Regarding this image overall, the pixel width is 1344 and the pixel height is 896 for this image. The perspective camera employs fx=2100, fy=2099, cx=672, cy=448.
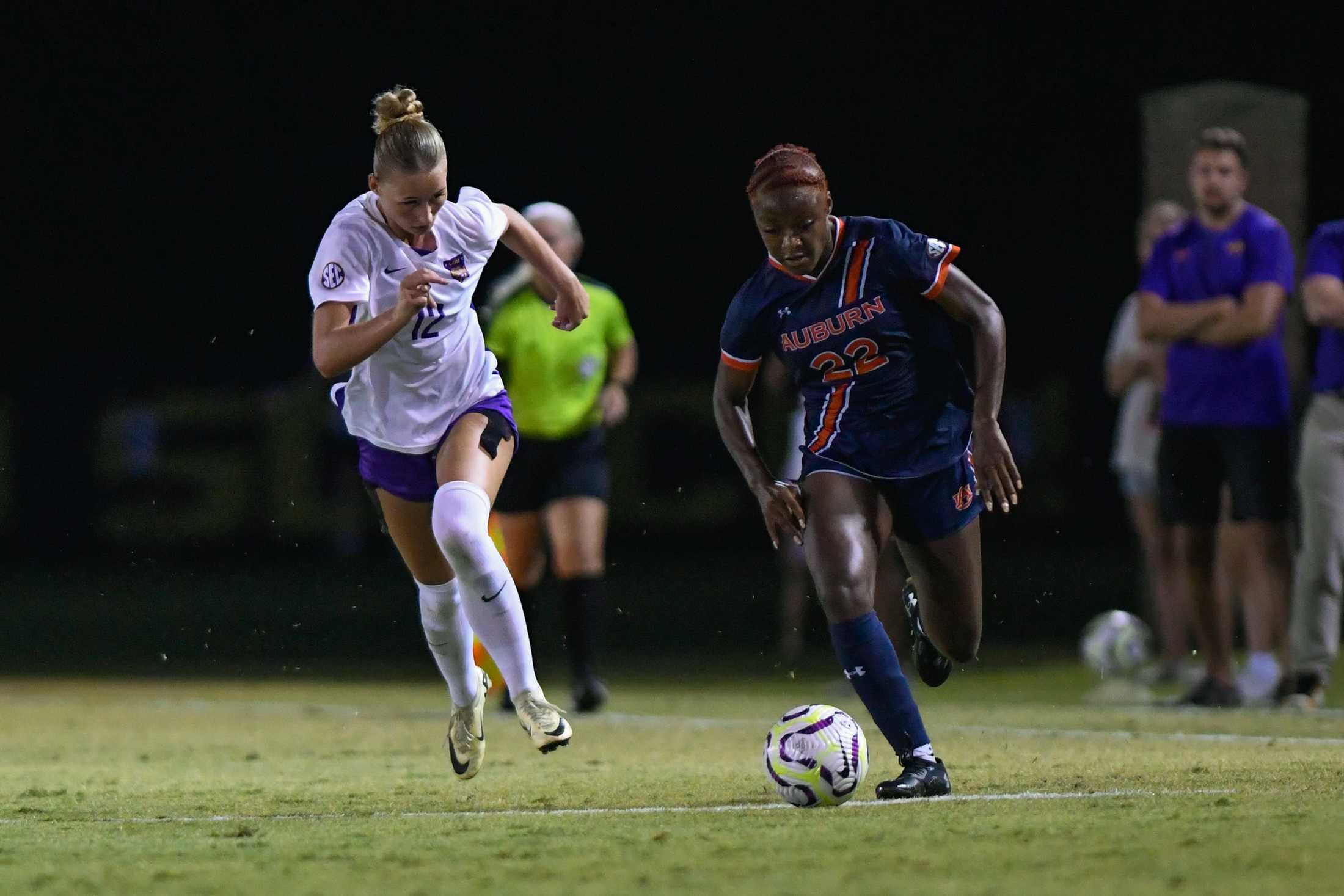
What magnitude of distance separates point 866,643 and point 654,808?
2.39 ft

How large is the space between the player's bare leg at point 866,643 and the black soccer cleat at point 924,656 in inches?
45.3

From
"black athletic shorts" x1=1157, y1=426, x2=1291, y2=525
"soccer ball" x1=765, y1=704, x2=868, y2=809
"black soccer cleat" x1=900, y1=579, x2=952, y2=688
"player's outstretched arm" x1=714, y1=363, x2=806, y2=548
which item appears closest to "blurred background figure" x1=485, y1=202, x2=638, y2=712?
"black athletic shorts" x1=1157, y1=426, x2=1291, y2=525

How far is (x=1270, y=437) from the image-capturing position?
9.03 meters

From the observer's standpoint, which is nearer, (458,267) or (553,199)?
(458,267)

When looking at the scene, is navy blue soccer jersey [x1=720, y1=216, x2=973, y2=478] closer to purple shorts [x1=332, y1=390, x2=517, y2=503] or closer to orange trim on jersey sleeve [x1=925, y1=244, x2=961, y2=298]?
orange trim on jersey sleeve [x1=925, y1=244, x2=961, y2=298]

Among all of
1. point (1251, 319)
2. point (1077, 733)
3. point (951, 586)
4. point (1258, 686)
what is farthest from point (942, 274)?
point (1258, 686)

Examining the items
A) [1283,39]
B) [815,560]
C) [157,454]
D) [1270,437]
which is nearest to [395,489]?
[815,560]

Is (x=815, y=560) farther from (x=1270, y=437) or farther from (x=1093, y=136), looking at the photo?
(x=1093, y=136)

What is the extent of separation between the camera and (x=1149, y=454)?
1060 cm

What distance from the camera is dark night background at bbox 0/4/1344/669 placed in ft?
55.6

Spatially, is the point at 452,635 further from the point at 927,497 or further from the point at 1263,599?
the point at 1263,599

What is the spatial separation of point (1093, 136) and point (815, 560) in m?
14.0

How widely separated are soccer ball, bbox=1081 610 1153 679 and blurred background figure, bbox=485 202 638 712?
7.85 feet

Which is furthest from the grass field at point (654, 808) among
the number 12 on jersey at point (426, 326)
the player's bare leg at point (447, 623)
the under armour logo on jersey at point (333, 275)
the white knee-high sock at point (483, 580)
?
the under armour logo on jersey at point (333, 275)
